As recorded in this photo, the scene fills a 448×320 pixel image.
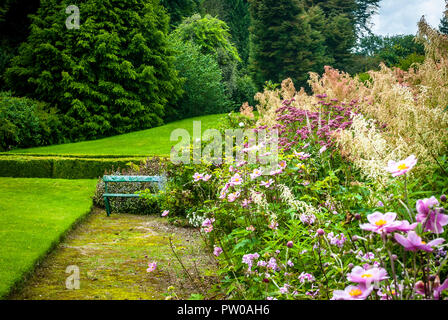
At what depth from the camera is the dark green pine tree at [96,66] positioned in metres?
17.7

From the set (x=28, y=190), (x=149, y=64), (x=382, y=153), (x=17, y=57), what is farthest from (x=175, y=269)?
(x=17, y=57)

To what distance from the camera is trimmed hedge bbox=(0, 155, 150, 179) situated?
388 inches

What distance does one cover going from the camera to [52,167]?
10070 mm

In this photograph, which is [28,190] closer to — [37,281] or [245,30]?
[37,281]

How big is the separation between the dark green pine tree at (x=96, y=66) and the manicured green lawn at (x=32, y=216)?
30.0 ft

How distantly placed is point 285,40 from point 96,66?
1266 cm

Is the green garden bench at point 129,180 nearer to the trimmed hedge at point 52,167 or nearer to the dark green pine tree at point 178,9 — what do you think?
the trimmed hedge at point 52,167

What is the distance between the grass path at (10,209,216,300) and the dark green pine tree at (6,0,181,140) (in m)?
13.4

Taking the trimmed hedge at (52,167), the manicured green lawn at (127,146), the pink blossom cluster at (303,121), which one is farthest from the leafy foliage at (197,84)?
the pink blossom cluster at (303,121)

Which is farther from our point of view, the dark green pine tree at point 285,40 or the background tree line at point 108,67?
the dark green pine tree at point 285,40

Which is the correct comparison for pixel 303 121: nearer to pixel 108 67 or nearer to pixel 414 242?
pixel 414 242

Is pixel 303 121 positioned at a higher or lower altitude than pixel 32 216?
higher

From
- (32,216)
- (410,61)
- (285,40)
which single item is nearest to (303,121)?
(32,216)

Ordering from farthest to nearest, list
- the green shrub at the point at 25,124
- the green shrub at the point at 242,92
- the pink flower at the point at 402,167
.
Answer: the green shrub at the point at 242,92
the green shrub at the point at 25,124
the pink flower at the point at 402,167
